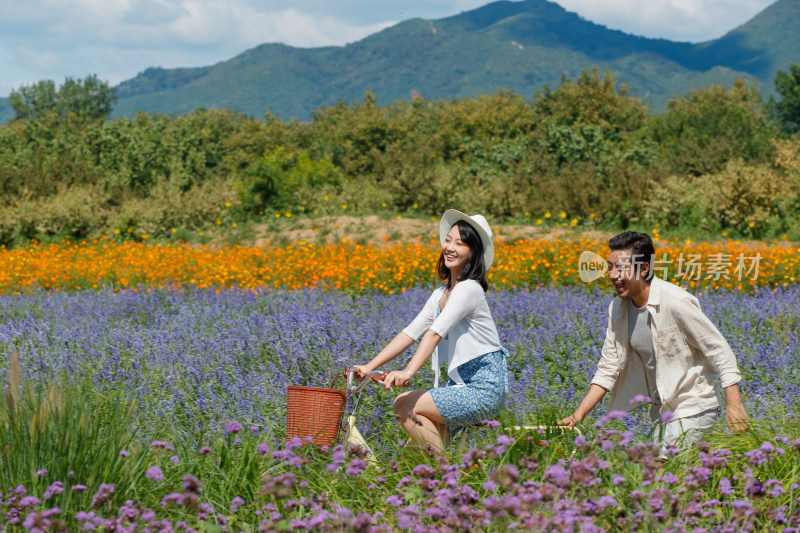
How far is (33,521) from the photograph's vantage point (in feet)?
Answer: 6.28

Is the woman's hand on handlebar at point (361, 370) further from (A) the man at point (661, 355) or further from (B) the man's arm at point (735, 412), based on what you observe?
(B) the man's arm at point (735, 412)

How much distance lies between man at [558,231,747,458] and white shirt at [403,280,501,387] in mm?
482

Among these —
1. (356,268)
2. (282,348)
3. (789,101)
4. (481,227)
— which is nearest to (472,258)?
(481,227)

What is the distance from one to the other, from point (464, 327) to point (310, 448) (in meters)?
0.91

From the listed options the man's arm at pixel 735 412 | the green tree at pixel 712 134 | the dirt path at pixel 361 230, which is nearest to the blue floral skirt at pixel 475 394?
the man's arm at pixel 735 412

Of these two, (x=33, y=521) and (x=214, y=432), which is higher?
(x=33, y=521)

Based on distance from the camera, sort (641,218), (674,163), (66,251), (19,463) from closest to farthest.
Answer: (19,463), (66,251), (641,218), (674,163)

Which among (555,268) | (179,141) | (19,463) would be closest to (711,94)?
(179,141)

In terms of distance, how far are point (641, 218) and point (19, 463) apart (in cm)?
1388

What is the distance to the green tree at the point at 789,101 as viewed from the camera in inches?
1977

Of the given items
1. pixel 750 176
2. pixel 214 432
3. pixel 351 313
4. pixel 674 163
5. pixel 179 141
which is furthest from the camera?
pixel 179 141

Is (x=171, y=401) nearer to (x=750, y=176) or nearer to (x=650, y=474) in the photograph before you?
(x=650, y=474)

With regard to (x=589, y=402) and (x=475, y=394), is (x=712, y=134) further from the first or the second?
(x=475, y=394)

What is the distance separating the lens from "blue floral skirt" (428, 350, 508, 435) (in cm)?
330
